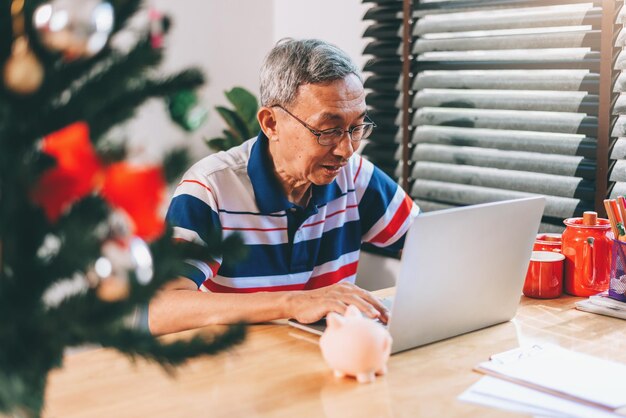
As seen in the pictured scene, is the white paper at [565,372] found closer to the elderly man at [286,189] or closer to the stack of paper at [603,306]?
the stack of paper at [603,306]

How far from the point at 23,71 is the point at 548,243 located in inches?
63.2

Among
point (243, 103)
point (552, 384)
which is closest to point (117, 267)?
point (552, 384)

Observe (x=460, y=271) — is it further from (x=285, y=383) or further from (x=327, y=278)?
(x=327, y=278)

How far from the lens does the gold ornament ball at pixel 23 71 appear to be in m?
0.59

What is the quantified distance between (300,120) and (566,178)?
1.06 meters

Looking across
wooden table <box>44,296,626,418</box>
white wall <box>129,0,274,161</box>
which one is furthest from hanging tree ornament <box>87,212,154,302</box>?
white wall <box>129,0,274,161</box>

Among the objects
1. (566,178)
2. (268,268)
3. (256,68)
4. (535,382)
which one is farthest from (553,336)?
(256,68)

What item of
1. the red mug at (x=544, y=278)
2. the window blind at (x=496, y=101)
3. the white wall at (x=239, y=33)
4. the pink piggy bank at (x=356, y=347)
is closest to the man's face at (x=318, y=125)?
the red mug at (x=544, y=278)

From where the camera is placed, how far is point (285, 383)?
126cm

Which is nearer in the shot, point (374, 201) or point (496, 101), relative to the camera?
point (374, 201)

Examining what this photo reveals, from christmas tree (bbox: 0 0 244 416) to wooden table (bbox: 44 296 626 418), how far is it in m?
0.39

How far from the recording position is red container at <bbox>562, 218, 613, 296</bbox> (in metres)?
1.82

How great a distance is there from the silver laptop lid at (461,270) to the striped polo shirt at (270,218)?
55 centimetres

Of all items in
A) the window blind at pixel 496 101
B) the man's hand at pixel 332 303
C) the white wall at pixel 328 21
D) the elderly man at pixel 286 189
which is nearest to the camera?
the man's hand at pixel 332 303
